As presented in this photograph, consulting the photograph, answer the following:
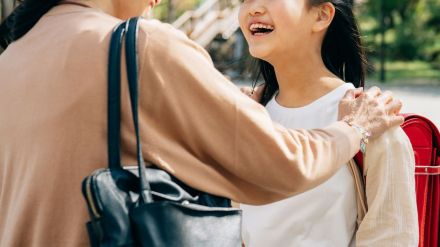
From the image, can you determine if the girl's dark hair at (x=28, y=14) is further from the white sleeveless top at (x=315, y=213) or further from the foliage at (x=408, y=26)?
the foliage at (x=408, y=26)

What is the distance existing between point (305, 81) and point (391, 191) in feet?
1.62

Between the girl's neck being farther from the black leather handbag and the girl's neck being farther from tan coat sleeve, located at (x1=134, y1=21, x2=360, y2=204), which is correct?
the black leather handbag

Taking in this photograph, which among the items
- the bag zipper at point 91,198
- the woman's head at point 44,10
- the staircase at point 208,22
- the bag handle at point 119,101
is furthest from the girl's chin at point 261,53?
the staircase at point 208,22

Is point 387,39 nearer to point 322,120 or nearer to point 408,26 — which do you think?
point 408,26

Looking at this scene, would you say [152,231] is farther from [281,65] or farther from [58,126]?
[281,65]

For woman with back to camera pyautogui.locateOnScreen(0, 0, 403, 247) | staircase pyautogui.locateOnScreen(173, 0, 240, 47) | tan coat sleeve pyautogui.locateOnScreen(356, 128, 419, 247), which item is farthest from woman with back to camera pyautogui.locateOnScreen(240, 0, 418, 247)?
staircase pyautogui.locateOnScreen(173, 0, 240, 47)

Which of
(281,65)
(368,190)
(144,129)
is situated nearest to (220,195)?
(144,129)

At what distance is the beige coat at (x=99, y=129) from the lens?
1829 millimetres

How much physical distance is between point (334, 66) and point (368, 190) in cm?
53

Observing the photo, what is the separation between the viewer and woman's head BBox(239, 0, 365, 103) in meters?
2.54

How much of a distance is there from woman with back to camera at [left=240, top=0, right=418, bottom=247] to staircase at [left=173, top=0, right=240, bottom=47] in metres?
13.8

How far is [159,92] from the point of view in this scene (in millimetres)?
1832

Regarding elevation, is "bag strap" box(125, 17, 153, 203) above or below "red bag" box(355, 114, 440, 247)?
above

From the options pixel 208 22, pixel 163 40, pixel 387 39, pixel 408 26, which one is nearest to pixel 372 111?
pixel 163 40
